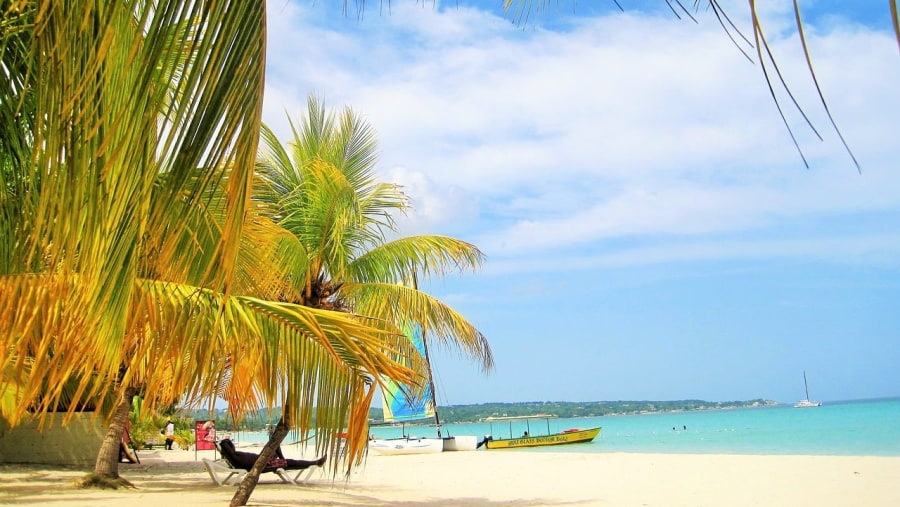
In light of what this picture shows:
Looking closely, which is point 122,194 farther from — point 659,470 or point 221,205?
point 659,470

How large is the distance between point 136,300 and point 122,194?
128 inches

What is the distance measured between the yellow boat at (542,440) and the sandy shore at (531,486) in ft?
50.1

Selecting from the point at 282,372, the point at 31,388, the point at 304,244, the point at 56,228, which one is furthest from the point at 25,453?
the point at 56,228

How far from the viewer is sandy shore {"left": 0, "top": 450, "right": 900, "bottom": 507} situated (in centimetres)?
1095

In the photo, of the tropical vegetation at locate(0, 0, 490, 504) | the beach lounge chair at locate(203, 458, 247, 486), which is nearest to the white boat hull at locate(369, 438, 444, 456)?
the beach lounge chair at locate(203, 458, 247, 486)

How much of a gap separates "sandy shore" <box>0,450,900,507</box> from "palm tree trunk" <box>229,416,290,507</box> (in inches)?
20.9

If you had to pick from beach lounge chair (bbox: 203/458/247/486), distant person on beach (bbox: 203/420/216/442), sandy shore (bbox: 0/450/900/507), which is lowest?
sandy shore (bbox: 0/450/900/507)

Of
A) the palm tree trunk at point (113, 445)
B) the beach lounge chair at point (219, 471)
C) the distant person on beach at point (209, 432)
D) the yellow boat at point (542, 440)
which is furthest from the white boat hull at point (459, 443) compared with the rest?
the palm tree trunk at point (113, 445)

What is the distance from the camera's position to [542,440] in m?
36.4

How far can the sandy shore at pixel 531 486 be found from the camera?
10945mm

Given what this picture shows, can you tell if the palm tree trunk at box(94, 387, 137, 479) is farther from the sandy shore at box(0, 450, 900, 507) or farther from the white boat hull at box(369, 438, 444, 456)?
the white boat hull at box(369, 438, 444, 456)

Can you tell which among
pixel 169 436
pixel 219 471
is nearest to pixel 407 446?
pixel 169 436

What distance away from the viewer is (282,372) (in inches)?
241

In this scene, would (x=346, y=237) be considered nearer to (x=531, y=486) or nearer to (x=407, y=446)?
(x=531, y=486)
